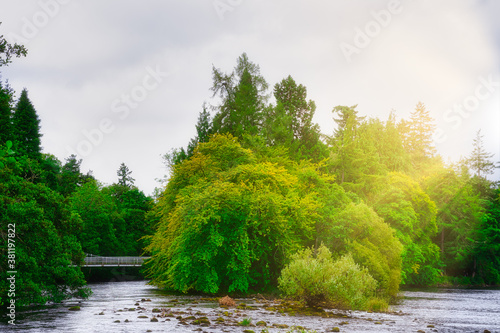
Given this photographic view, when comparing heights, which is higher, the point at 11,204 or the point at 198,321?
the point at 11,204

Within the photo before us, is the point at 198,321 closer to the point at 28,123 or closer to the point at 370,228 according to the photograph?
the point at 370,228

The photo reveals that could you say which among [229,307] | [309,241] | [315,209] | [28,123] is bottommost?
[229,307]

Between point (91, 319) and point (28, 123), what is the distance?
5491cm

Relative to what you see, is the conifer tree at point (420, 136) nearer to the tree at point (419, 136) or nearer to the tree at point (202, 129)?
the tree at point (419, 136)

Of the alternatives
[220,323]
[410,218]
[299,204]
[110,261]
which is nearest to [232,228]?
[299,204]

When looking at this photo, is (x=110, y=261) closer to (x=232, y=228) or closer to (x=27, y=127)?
(x=27, y=127)

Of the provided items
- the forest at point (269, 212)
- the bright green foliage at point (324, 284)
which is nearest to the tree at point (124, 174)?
the forest at point (269, 212)

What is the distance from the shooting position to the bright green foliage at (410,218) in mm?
54781

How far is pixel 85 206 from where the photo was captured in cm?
7912

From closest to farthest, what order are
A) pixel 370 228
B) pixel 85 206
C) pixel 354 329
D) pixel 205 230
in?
pixel 354 329
pixel 205 230
pixel 370 228
pixel 85 206

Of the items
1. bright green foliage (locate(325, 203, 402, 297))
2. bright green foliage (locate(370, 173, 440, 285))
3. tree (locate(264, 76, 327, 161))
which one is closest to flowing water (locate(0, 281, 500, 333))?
bright green foliage (locate(325, 203, 402, 297))

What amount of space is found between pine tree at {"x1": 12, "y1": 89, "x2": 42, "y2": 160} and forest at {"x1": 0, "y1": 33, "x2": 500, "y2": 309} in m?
0.21

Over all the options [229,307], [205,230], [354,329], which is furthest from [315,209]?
[354,329]

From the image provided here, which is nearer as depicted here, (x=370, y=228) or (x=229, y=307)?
(x=229, y=307)
